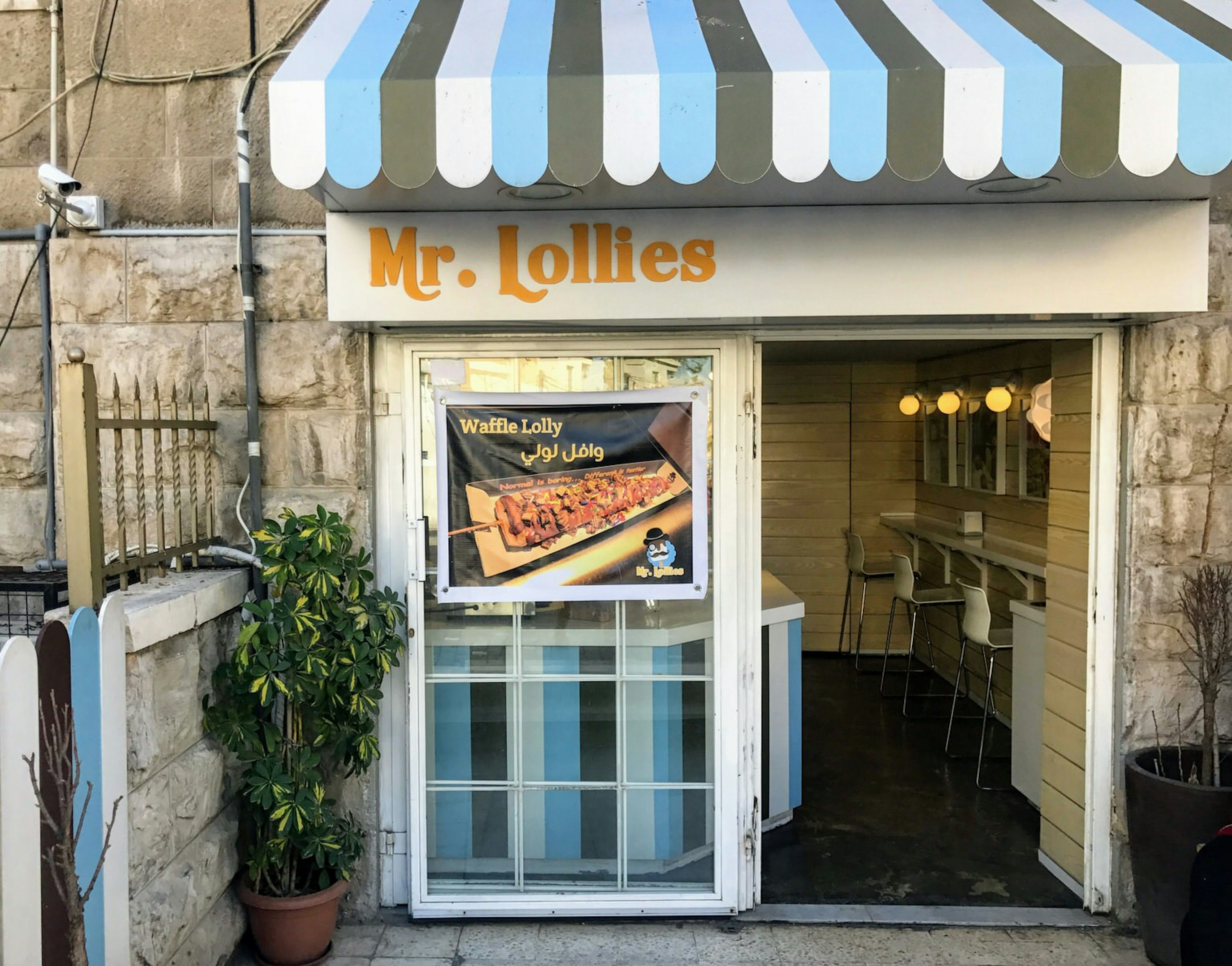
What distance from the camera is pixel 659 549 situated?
379cm

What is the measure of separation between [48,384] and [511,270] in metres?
1.93

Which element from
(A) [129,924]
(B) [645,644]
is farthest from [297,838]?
(B) [645,644]

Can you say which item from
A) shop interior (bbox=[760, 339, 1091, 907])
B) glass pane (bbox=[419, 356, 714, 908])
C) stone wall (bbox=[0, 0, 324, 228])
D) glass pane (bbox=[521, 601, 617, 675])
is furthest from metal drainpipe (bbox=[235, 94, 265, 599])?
shop interior (bbox=[760, 339, 1091, 907])

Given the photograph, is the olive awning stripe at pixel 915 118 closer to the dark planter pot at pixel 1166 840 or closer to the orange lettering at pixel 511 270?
the orange lettering at pixel 511 270

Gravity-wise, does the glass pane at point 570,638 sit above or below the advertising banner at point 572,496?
below

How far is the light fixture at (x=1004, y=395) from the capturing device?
253 inches

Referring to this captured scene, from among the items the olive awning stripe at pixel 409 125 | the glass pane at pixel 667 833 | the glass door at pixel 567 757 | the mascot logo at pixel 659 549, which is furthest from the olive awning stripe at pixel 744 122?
the glass pane at pixel 667 833

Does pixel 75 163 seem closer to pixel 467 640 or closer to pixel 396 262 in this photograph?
pixel 396 262

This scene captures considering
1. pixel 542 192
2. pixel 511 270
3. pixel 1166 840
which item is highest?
pixel 542 192

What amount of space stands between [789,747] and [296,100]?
3.65 meters

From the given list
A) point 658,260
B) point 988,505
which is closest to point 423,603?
point 658,260

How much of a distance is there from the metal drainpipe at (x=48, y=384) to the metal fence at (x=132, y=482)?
7.5 inches

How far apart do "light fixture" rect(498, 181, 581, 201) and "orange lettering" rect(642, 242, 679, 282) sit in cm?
35

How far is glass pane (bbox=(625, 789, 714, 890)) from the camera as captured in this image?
12.7ft
